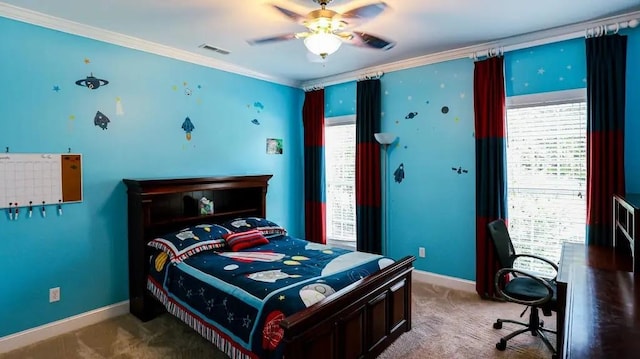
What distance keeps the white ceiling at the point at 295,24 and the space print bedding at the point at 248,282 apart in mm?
1909

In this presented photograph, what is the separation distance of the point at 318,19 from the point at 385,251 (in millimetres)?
3064

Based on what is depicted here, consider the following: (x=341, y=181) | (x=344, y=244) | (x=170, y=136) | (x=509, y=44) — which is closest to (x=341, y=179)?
(x=341, y=181)

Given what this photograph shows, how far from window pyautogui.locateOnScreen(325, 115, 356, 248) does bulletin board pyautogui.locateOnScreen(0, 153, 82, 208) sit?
3.05 m

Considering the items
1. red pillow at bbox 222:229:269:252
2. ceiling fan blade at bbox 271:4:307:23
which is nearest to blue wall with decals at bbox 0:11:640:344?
red pillow at bbox 222:229:269:252

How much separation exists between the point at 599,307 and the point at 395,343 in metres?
1.57

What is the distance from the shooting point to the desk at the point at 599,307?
123 centimetres

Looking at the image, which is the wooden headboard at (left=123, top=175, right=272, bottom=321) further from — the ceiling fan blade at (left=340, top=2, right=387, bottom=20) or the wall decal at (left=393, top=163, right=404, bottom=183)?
the ceiling fan blade at (left=340, top=2, right=387, bottom=20)

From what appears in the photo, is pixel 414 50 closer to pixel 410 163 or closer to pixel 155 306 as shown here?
pixel 410 163

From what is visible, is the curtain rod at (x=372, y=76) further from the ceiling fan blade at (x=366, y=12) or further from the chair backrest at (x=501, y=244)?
the chair backrest at (x=501, y=244)

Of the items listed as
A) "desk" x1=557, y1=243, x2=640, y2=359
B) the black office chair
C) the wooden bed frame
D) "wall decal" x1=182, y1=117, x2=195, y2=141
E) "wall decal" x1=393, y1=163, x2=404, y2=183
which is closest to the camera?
"desk" x1=557, y1=243, x2=640, y2=359

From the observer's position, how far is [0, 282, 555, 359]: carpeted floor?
104 inches

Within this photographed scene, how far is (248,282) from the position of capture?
2428 millimetres

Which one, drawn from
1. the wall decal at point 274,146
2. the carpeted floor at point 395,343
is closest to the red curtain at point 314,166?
the wall decal at point 274,146

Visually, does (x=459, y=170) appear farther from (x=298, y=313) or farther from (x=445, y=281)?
(x=298, y=313)
